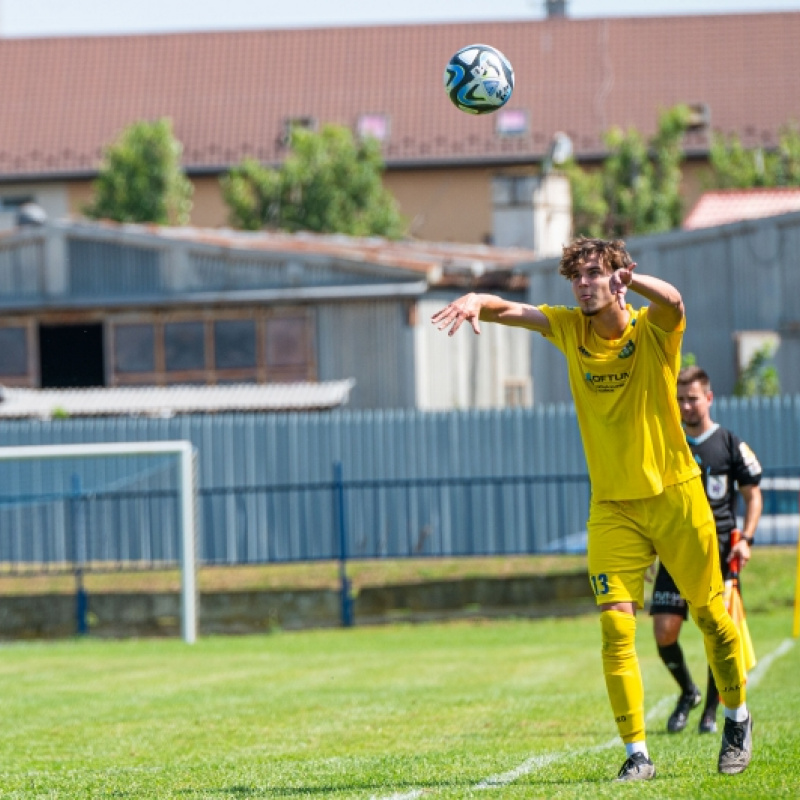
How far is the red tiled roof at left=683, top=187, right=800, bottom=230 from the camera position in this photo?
34.2 metres

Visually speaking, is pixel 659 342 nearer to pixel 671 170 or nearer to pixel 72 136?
pixel 671 170

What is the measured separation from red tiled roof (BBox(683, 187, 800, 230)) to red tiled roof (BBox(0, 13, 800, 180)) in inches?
621

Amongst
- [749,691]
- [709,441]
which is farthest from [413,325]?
[709,441]

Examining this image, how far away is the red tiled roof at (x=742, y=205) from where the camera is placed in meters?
34.2

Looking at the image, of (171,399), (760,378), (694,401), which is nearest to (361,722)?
(694,401)

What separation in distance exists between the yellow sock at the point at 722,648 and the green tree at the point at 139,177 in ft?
131

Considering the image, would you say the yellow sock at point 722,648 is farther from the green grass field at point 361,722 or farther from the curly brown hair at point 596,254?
the curly brown hair at point 596,254

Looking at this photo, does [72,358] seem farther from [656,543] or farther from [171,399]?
[656,543]

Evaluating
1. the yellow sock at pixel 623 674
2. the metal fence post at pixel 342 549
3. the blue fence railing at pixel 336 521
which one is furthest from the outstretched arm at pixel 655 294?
the blue fence railing at pixel 336 521

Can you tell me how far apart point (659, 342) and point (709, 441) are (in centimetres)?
253

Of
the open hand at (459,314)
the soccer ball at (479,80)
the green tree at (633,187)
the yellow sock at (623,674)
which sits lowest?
the yellow sock at (623,674)

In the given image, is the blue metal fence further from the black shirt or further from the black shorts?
the black shirt

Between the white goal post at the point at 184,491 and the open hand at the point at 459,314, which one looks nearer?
the open hand at the point at 459,314

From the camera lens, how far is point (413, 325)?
103 ft
